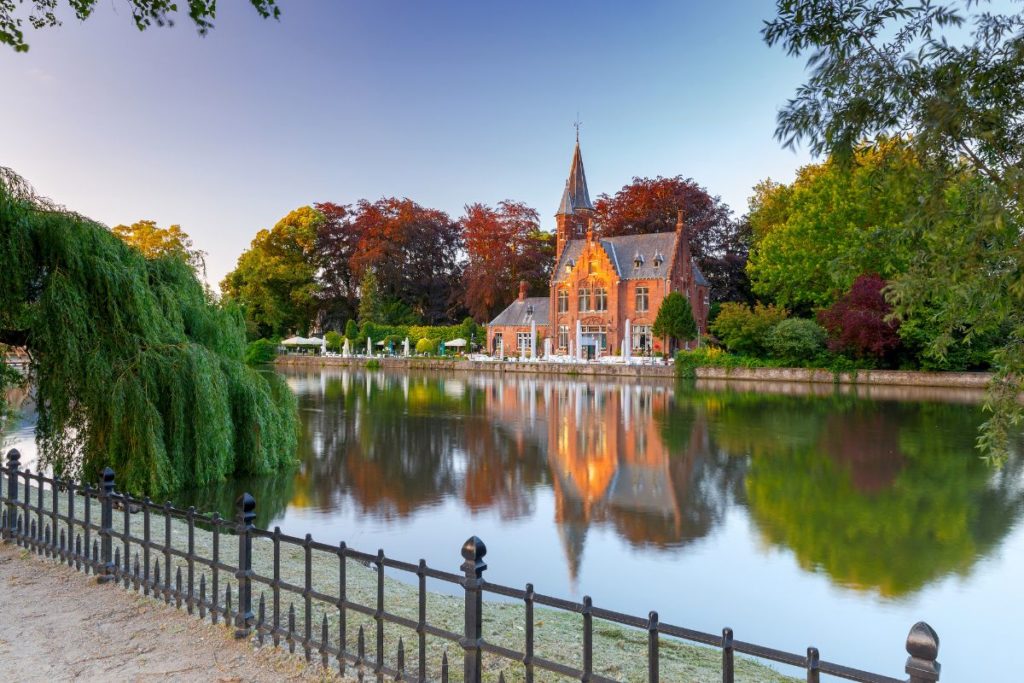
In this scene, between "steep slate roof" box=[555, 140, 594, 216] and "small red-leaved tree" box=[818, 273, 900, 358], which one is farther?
"steep slate roof" box=[555, 140, 594, 216]

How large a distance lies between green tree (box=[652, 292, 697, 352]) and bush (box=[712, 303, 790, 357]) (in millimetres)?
2517

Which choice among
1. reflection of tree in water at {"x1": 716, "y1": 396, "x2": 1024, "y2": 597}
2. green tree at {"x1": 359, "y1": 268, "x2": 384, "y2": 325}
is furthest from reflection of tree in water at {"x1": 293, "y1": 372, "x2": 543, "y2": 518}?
green tree at {"x1": 359, "y1": 268, "x2": 384, "y2": 325}

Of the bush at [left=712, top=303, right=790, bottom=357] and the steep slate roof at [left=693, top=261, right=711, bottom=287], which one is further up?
the steep slate roof at [left=693, top=261, right=711, bottom=287]

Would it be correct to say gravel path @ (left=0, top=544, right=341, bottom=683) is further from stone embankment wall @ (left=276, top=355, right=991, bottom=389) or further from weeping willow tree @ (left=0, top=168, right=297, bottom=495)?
stone embankment wall @ (left=276, top=355, right=991, bottom=389)

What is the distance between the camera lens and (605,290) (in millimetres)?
49969

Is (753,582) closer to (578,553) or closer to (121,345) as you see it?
(578,553)

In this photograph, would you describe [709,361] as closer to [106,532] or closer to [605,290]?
[605,290]

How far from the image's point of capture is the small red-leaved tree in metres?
35.4

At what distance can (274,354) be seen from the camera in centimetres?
6138

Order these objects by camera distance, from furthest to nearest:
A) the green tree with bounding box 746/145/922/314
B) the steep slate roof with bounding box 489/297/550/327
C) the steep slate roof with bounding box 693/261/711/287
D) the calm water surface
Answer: the steep slate roof with bounding box 489/297/550/327
the steep slate roof with bounding box 693/261/711/287
the green tree with bounding box 746/145/922/314
the calm water surface

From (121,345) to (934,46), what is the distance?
859cm

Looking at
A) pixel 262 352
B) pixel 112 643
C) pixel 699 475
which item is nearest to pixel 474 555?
pixel 112 643

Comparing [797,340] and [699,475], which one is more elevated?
[797,340]

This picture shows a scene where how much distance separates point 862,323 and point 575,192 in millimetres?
27514
